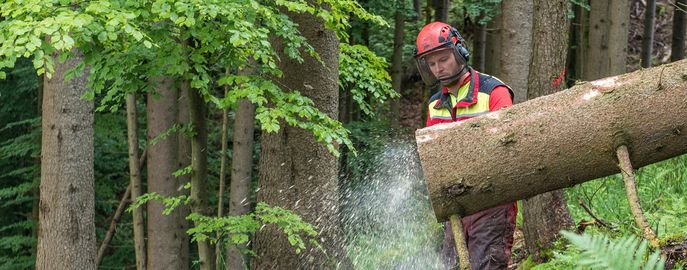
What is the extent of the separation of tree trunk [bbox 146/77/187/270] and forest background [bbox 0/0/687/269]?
0.07 feet

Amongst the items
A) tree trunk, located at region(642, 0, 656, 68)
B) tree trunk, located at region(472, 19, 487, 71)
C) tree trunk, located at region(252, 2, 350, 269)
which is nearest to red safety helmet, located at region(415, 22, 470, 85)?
tree trunk, located at region(252, 2, 350, 269)

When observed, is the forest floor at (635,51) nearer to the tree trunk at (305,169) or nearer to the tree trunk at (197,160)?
the tree trunk at (305,169)

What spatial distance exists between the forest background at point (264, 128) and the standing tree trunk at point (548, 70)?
15 mm

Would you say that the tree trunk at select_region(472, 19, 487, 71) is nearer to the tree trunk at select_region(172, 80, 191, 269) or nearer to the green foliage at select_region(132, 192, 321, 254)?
the tree trunk at select_region(172, 80, 191, 269)

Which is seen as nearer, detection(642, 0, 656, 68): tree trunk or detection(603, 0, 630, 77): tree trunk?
detection(603, 0, 630, 77): tree trunk

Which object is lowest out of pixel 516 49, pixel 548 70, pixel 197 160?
pixel 197 160

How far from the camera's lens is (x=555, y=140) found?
4258 millimetres

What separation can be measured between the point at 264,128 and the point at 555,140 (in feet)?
8.62

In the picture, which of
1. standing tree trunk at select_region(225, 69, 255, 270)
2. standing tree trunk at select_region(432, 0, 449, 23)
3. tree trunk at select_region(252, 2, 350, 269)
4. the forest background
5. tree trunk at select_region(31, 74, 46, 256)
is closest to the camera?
the forest background

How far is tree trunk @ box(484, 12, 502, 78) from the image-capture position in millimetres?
16527

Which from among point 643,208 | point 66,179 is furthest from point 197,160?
point 66,179

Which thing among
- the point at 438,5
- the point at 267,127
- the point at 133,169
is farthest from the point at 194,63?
the point at 438,5

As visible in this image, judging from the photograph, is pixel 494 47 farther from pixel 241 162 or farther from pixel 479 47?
pixel 241 162

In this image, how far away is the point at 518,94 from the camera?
10.8 metres
